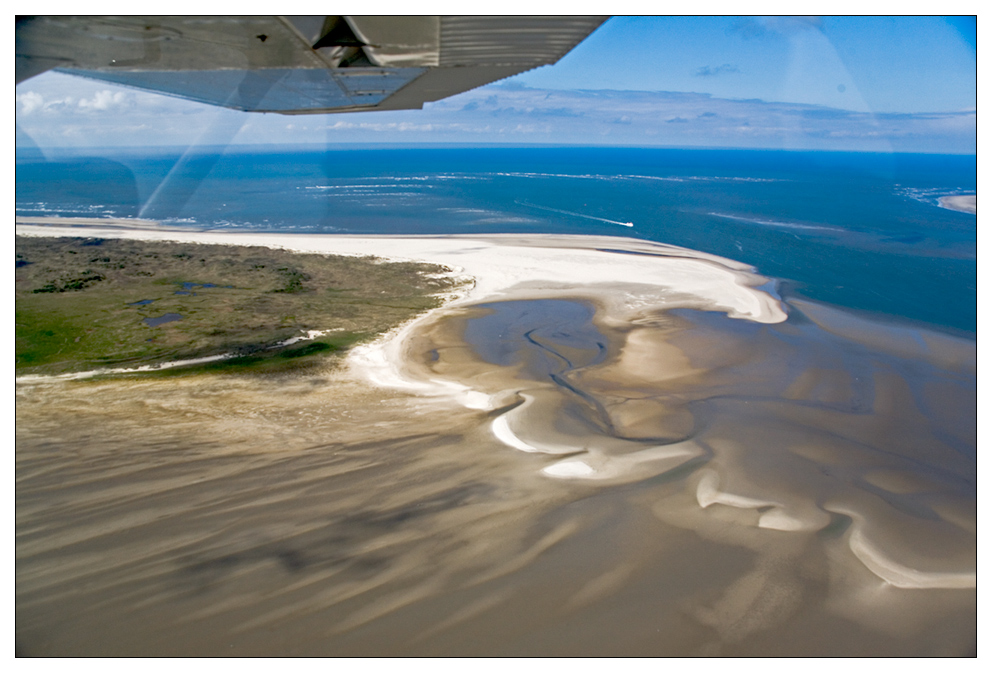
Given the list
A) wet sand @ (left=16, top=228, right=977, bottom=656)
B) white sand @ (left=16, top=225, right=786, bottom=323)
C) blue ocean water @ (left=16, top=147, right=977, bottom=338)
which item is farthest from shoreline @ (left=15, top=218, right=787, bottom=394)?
blue ocean water @ (left=16, top=147, right=977, bottom=338)

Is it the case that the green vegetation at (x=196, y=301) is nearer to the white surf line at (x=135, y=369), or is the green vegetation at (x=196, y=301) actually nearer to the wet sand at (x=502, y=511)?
the white surf line at (x=135, y=369)

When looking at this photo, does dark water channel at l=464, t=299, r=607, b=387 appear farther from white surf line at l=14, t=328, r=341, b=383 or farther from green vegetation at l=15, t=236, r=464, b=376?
white surf line at l=14, t=328, r=341, b=383

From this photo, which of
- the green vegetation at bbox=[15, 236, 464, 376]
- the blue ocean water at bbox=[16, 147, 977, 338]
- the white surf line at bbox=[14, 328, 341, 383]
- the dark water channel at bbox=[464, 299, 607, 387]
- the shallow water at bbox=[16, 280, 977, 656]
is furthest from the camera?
the blue ocean water at bbox=[16, 147, 977, 338]

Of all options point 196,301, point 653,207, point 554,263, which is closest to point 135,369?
point 196,301

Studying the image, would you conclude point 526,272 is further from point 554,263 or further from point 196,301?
point 196,301

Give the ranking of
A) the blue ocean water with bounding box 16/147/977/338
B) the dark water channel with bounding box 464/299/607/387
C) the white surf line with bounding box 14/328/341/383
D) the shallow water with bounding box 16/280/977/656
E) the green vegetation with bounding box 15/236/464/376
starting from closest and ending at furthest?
the shallow water with bounding box 16/280/977/656 < the white surf line with bounding box 14/328/341/383 < the green vegetation with bounding box 15/236/464/376 < the dark water channel with bounding box 464/299/607/387 < the blue ocean water with bounding box 16/147/977/338

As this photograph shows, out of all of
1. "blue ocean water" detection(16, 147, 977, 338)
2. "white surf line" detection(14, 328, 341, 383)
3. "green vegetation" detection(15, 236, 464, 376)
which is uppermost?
"blue ocean water" detection(16, 147, 977, 338)
